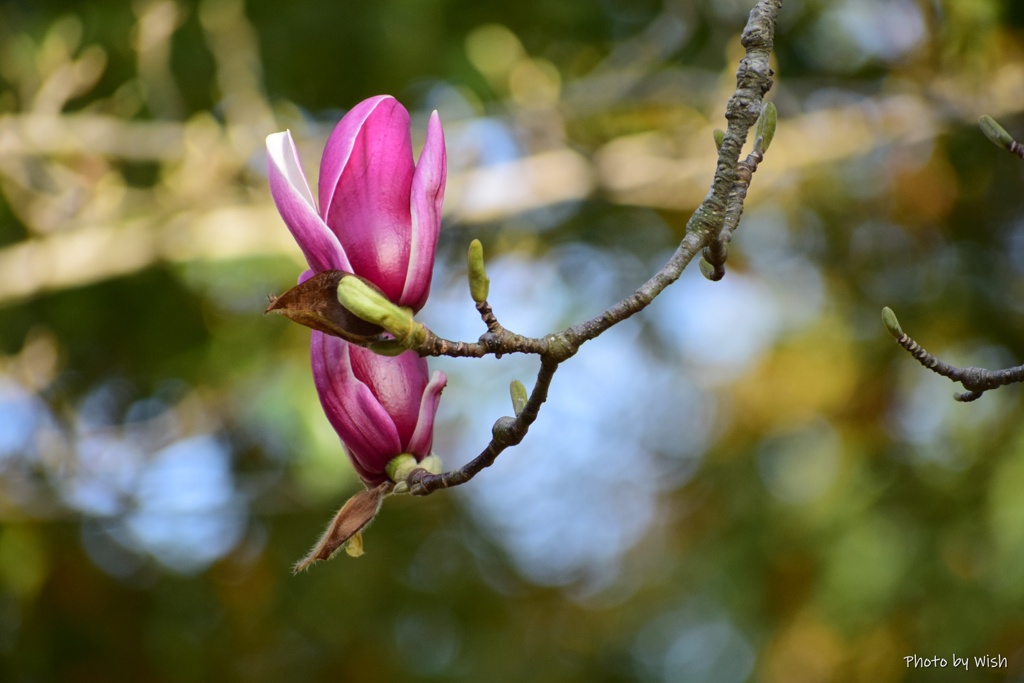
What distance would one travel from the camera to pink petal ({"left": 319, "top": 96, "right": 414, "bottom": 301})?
29.0 inches

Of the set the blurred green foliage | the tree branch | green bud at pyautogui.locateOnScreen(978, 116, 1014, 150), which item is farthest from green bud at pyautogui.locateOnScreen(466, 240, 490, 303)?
the blurred green foliage

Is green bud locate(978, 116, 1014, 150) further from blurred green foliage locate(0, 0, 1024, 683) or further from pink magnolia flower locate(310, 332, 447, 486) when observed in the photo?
blurred green foliage locate(0, 0, 1024, 683)

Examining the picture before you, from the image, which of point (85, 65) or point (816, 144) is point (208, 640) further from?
point (816, 144)

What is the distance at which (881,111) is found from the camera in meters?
2.73

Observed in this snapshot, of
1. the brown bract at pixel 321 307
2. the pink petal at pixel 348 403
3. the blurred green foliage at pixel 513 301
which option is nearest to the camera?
the brown bract at pixel 321 307

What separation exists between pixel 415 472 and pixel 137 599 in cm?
297

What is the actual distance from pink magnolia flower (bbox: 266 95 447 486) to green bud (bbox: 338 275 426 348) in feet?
0.15

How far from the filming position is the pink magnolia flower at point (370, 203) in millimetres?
729

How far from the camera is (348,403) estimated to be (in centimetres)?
78

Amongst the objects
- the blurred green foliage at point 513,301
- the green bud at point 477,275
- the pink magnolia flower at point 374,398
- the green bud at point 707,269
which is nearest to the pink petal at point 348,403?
the pink magnolia flower at point 374,398

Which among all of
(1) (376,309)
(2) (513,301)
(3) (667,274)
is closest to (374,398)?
(1) (376,309)

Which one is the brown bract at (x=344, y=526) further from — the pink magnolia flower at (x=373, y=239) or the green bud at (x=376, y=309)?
the green bud at (x=376, y=309)

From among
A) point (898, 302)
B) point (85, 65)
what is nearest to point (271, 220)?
point (85, 65)

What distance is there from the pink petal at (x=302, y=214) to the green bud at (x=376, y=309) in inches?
2.0
